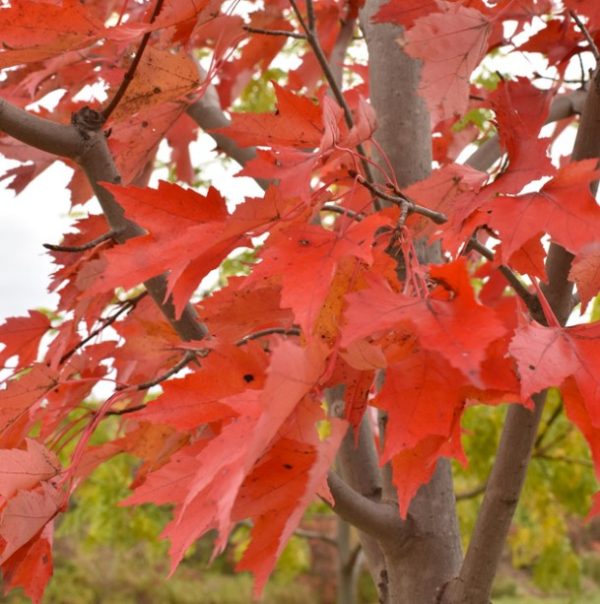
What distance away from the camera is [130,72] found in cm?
59

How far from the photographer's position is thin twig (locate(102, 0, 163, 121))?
0.55 metres

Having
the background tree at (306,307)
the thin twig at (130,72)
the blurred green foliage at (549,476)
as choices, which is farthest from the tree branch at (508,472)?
the blurred green foliage at (549,476)

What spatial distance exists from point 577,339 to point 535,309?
18cm

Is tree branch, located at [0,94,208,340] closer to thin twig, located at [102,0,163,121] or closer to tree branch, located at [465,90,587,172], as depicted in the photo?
thin twig, located at [102,0,163,121]

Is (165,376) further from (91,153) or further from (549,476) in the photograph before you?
(549,476)

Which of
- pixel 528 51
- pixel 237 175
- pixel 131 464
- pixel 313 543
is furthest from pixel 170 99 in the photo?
pixel 313 543

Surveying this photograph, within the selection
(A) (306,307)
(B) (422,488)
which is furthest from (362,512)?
(A) (306,307)

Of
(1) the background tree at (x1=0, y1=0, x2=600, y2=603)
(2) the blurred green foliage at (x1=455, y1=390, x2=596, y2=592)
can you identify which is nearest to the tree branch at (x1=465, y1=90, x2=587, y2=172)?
(1) the background tree at (x1=0, y1=0, x2=600, y2=603)

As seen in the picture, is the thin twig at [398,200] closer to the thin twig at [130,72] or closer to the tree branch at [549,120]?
the thin twig at [130,72]

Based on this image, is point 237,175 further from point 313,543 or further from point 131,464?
point 313,543

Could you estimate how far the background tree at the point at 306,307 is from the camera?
41cm

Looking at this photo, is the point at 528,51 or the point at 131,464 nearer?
the point at 528,51

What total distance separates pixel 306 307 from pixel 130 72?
283 millimetres

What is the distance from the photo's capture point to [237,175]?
49 centimetres
